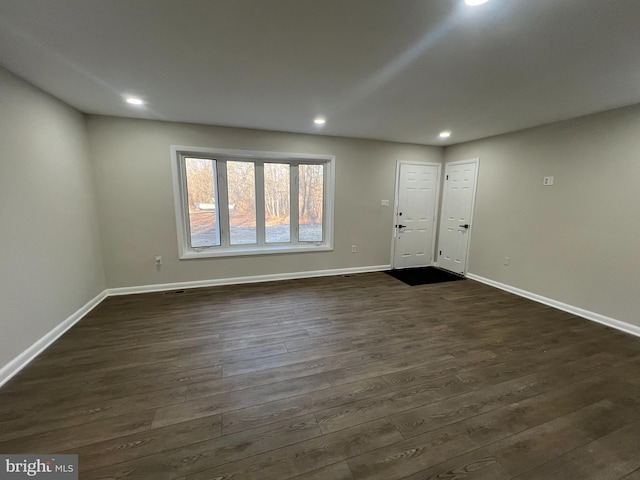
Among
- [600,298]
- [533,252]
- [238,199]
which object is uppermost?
[238,199]

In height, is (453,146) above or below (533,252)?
above

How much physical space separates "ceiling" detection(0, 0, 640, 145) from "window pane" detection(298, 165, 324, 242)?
4.67 ft

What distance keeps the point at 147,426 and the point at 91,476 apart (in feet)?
1.01

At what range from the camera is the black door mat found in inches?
173

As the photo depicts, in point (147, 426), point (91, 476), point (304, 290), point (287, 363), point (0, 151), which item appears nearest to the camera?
point (91, 476)

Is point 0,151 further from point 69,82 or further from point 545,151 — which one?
point 545,151

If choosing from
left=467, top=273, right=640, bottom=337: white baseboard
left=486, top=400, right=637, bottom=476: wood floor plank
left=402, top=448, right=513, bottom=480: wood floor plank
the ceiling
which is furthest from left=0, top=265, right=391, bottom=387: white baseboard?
left=486, top=400, right=637, bottom=476: wood floor plank

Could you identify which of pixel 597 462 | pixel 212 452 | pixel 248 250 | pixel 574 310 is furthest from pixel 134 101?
pixel 574 310

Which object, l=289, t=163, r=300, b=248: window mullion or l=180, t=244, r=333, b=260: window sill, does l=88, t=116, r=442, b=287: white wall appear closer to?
l=180, t=244, r=333, b=260: window sill

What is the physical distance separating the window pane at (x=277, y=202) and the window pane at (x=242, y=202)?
0.21 m

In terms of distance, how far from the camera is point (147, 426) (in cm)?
158

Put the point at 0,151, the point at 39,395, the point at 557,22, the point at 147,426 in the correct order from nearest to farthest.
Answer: the point at 557,22
the point at 147,426
the point at 39,395
the point at 0,151

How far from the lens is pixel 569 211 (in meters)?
3.25

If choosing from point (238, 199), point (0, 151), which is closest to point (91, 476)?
point (0, 151)
